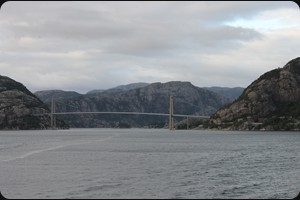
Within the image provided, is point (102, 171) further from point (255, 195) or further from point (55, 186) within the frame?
point (255, 195)

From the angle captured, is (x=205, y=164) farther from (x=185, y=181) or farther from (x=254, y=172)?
(x=185, y=181)

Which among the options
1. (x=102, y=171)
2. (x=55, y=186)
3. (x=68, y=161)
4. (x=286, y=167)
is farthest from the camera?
(x=68, y=161)

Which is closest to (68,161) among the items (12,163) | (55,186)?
(12,163)

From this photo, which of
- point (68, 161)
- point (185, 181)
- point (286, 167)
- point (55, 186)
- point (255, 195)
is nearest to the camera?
point (255, 195)

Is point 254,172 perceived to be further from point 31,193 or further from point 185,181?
point 31,193

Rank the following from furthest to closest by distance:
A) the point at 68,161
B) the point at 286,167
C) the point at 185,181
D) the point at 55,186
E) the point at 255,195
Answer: the point at 68,161 < the point at 286,167 < the point at 185,181 < the point at 55,186 < the point at 255,195

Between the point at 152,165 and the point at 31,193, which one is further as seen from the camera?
the point at 152,165

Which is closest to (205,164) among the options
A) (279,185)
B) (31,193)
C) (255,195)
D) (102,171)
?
(102,171)

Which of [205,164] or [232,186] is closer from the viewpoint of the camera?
[232,186]

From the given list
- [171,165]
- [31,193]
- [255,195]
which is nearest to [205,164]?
[171,165]
